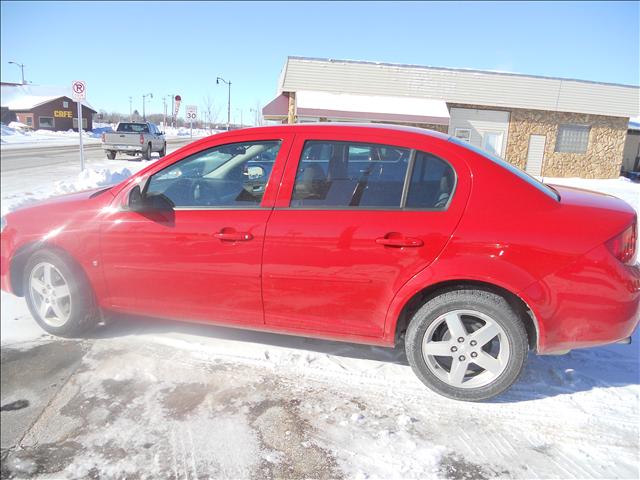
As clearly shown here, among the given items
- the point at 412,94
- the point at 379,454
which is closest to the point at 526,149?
the point at 412,94

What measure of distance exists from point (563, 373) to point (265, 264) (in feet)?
7.36

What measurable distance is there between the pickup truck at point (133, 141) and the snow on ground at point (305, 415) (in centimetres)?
21

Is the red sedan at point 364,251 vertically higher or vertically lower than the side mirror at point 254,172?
lower

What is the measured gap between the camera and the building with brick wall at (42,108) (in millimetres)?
1158

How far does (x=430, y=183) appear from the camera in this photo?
282 cm

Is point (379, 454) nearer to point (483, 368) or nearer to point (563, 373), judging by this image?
point (483, 368)

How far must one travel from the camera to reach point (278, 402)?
2.78 metres

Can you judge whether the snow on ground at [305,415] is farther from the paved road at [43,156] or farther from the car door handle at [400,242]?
the car door handle at [400,242]

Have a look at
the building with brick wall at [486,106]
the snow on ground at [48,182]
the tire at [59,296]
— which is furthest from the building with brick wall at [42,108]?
the building with brick wall at [486,106]

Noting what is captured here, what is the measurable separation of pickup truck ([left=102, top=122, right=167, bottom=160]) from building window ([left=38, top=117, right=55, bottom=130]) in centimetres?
60

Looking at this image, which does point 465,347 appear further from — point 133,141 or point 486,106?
point 486,106

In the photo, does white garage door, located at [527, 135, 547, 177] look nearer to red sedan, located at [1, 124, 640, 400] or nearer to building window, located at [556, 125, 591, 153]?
building window, located at [556, 125, 591, 153]

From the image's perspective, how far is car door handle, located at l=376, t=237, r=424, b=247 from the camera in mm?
2701

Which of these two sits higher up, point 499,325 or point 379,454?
point 499,325
